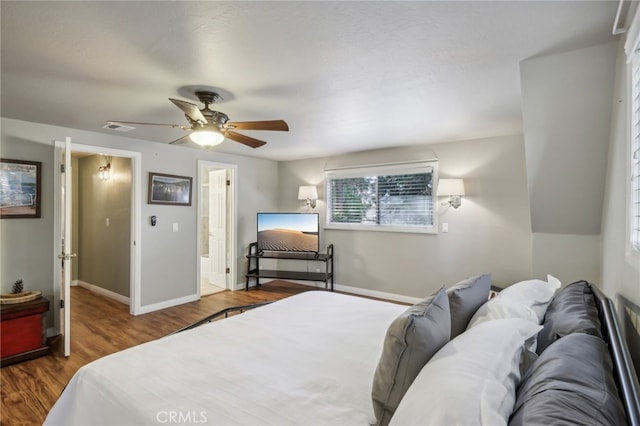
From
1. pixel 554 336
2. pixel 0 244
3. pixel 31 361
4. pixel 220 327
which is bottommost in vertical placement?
pixel 31 361

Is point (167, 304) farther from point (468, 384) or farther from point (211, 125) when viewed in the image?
point (468, 384)

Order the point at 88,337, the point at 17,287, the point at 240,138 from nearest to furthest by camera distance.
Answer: the point at 240,138, the point at 17,287, the point at 88,337

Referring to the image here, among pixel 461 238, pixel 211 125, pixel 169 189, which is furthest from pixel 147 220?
pixel 461 238

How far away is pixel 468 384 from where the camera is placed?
91 cm

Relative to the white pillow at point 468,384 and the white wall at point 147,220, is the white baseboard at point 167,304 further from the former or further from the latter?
the white pillow at point 468,384

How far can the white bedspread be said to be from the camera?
116 centimetres

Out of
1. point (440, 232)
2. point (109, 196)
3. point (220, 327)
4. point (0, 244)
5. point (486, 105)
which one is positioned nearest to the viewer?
point (220, 327)

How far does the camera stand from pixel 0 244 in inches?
127

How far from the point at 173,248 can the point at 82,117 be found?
207 centimetres

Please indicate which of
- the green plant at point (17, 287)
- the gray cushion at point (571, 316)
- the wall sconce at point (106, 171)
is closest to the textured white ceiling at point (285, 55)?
the gray cushion at point (571, 316)

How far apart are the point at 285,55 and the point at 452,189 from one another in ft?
9.96

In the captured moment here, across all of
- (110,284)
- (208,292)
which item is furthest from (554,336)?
(110,284)

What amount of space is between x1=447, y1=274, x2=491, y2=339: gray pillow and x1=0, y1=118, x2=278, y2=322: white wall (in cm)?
404

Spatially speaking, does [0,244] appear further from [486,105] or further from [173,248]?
[486,105]
